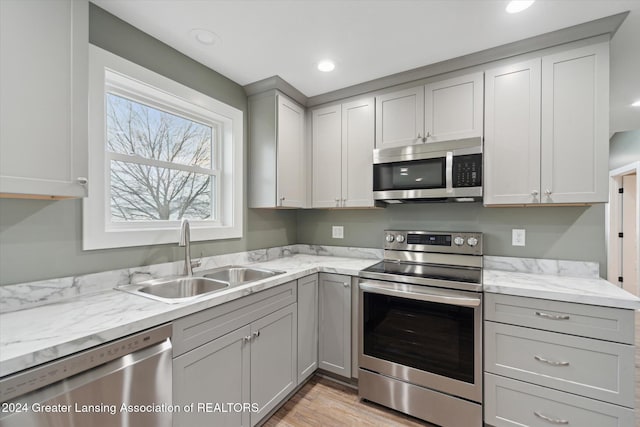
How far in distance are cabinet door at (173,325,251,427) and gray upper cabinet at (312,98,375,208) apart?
4.72ft

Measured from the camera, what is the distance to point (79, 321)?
110 cm

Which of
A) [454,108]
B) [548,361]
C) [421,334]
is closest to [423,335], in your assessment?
[421,334]

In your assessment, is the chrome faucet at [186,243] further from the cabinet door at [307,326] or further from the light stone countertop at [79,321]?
the cabinet door at [307,326]

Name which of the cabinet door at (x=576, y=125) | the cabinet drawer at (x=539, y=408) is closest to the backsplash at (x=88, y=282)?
the cabinet drawer at (x=539, y=408)

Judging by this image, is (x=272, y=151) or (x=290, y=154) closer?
(x=272, y=151)

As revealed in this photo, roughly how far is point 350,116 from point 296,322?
71.4 inches

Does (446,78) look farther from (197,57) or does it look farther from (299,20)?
(197,57)

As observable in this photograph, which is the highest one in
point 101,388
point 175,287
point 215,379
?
point 175,287

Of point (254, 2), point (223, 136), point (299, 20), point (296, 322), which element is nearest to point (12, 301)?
point (296, 322)

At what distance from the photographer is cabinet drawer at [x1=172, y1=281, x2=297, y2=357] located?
1276mm

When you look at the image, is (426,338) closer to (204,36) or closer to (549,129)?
(549,129)

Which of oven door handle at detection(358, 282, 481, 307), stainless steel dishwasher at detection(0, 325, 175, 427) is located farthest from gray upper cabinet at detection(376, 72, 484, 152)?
stainless steel dishwasher at detection(0, 325, 175, 427)

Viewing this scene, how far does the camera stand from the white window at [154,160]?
1.56 meters

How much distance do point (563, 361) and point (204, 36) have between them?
2823mm
